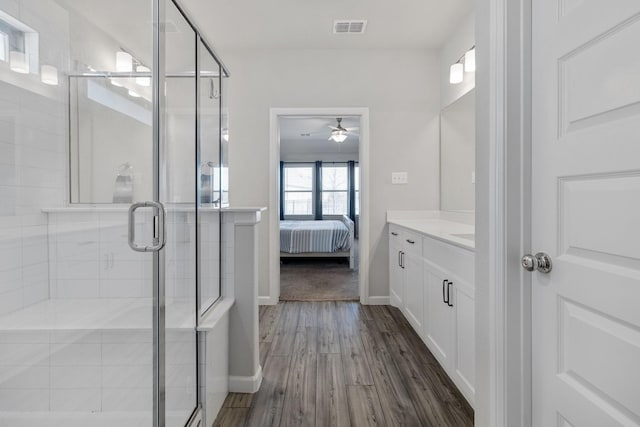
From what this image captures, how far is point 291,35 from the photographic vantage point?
10.2 ft

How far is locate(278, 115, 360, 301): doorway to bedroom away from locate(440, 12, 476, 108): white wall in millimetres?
918

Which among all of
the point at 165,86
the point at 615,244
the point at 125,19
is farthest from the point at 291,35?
the point at 615,244

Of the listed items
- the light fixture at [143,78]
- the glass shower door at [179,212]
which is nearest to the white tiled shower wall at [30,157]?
the light fixture at [143,78]

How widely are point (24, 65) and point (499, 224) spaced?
1.87m

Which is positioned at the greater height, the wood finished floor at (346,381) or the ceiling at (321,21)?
the ceiling at (321,21)

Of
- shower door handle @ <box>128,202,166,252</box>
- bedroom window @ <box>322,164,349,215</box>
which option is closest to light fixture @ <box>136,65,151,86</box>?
shower door handle @ <box>128,202,166,252</box>

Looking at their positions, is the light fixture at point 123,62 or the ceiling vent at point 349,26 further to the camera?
the ceiling vent at point 349,26

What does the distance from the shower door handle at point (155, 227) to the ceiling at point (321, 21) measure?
218 cm

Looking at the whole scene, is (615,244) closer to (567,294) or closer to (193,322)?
(567,294)

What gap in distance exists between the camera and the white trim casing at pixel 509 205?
104 centimetres

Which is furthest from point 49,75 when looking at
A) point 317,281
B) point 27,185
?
point 317,281

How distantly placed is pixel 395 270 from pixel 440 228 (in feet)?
2.36

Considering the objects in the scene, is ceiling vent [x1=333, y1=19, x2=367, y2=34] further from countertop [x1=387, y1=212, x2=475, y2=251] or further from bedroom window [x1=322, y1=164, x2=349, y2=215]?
bedroom window [x1=322, y1=164, x2=349, y2=215]

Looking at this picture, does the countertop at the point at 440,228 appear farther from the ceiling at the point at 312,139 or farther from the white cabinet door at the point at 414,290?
the ceiling at the point at 312,139
